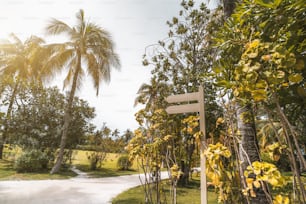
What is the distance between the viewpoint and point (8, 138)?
10.5 meters

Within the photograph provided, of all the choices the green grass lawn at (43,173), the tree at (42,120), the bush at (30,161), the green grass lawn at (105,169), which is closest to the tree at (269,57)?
the green grass lawn at (43,173)

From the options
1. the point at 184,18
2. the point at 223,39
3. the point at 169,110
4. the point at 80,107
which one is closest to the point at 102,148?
the point at 80,107

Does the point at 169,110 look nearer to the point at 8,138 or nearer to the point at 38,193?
the point at 38,193

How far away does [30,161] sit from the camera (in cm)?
802

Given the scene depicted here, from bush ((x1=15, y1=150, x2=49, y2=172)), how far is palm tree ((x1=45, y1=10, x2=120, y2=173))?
2.11 meters

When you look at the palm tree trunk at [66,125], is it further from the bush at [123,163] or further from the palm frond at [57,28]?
the bush at [123,163]

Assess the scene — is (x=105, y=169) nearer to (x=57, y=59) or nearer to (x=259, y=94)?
(x=57, y=59)

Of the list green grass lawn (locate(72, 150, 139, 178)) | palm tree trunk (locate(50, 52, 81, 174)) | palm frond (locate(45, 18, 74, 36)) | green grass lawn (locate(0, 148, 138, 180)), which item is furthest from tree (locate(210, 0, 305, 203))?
palm frond (locate(45, 18, 74, 36))

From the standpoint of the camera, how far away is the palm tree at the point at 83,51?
30.6 ft

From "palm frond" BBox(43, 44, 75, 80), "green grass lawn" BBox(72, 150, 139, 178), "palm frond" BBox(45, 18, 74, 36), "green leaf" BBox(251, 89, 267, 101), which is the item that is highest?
"palm frond" BBox(45, 18, 74, 36)

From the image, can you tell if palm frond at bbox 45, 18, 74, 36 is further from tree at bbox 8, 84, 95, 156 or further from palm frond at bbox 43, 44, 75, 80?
tree at bbox 8, 84, 95, 156

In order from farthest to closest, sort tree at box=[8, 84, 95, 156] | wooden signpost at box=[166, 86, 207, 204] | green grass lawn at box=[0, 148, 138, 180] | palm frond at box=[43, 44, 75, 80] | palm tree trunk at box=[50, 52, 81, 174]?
tree at box=[8, 84, 95, 156] → palm frond at box=[43, 44, 75, 80] → palm tree trunk at box=[50, 52, 81, 174] → green grass lawn at box=[0, 148, 138, 180] → wooden signpost at box=[166, 86, 207, 204]

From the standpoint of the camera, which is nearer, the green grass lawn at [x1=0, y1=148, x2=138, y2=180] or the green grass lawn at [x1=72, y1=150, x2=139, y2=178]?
the green grass lawn at [x1=0, y1=148, x2=138, y2=180]

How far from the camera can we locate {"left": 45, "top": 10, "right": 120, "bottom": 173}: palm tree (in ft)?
30.6
